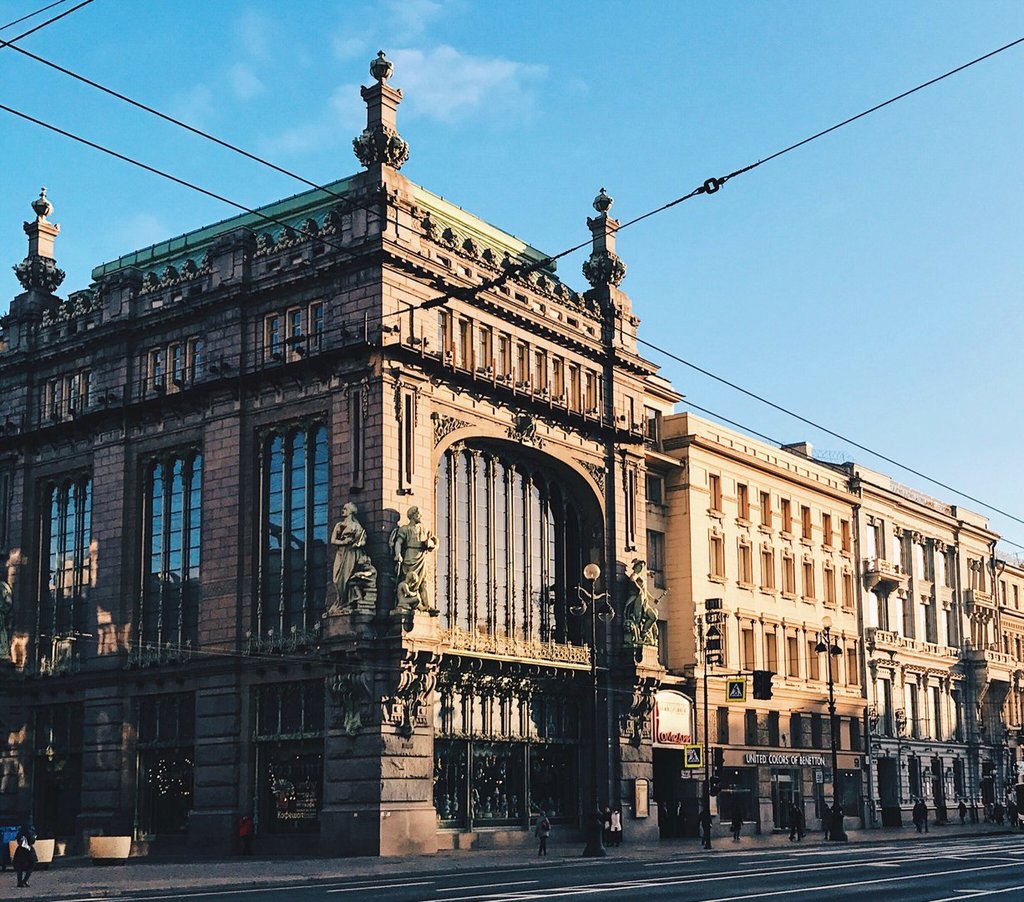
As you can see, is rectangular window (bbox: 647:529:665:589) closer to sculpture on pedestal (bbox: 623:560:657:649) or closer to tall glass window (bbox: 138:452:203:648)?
sculpture on pedestal (bbox: 623:560:657:649)

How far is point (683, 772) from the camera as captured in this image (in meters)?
65.8

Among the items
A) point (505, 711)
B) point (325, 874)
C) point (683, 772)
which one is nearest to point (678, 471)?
point (683, 772)

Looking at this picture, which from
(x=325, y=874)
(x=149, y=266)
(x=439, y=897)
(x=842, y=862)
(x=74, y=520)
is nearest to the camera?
(x=439, y=897)

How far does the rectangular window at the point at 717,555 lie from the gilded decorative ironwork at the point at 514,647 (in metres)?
13.9

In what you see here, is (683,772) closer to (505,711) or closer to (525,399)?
(505,711)

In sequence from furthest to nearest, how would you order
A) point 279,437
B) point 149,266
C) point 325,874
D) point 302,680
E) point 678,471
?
point 678,471, point 149,266, point 279,437, point 302,680, point 325,874

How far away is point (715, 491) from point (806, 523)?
10.4 meters

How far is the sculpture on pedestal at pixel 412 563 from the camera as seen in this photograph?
4772 centimetres

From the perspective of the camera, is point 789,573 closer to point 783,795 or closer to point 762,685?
point 783,795

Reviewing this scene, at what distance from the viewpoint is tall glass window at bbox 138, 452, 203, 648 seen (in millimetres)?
54281

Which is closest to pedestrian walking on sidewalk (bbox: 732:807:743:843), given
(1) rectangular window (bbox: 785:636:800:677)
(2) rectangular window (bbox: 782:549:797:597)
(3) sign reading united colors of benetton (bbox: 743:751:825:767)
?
(3) sign reading united colors of benetton (bbox: 743:751:825:767)

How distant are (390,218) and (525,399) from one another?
946cm

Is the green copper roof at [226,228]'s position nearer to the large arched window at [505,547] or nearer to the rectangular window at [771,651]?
the large arched window at [505,547]

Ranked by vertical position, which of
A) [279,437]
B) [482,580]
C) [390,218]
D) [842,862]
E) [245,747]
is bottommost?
[842,862]
